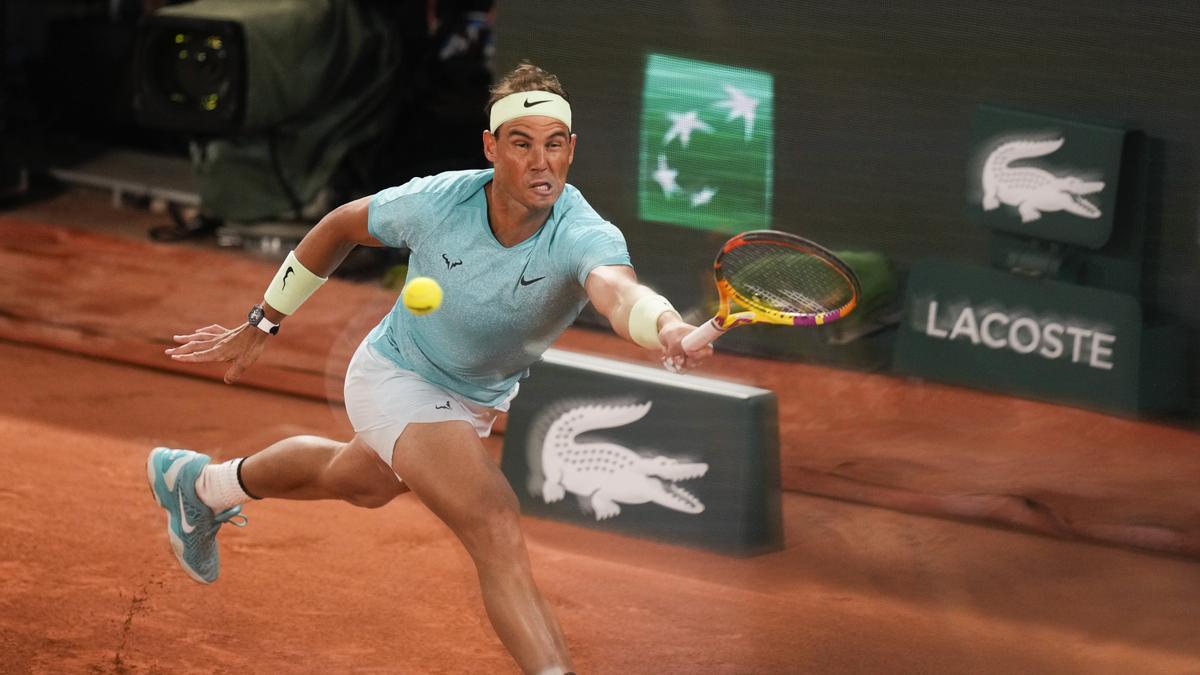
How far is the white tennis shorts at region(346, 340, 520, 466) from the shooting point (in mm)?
3824

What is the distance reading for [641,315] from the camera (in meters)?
3.35

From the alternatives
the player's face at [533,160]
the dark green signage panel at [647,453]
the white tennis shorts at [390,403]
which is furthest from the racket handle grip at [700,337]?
the dark green signage panel at [647,453]

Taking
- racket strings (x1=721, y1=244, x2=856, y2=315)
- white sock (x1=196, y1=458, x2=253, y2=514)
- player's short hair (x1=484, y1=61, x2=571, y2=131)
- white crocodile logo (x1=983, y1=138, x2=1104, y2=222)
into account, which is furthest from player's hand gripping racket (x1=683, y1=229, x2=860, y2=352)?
white crocodile logo (x1=983, y1=138, x2=1104, y2=222)

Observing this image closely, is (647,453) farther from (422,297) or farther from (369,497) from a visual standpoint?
(422,297)

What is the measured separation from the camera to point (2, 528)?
5211mm

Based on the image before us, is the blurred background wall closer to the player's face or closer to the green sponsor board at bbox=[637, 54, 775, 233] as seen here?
the green sponsor board at bbox=[637, 54, 775, 233]

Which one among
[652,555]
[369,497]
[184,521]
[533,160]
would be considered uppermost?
[533,160]

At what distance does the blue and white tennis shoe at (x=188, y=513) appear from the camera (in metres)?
4.53

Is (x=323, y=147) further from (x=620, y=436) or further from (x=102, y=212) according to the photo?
(x=620, y=436)

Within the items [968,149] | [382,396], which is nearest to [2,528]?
[382,396]

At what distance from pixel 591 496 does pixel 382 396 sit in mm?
1779

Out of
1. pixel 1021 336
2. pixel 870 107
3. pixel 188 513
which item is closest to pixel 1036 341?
pixel 1021 336

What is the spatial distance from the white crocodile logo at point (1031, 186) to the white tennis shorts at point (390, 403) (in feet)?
11.5

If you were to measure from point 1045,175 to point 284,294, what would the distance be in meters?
3.75
